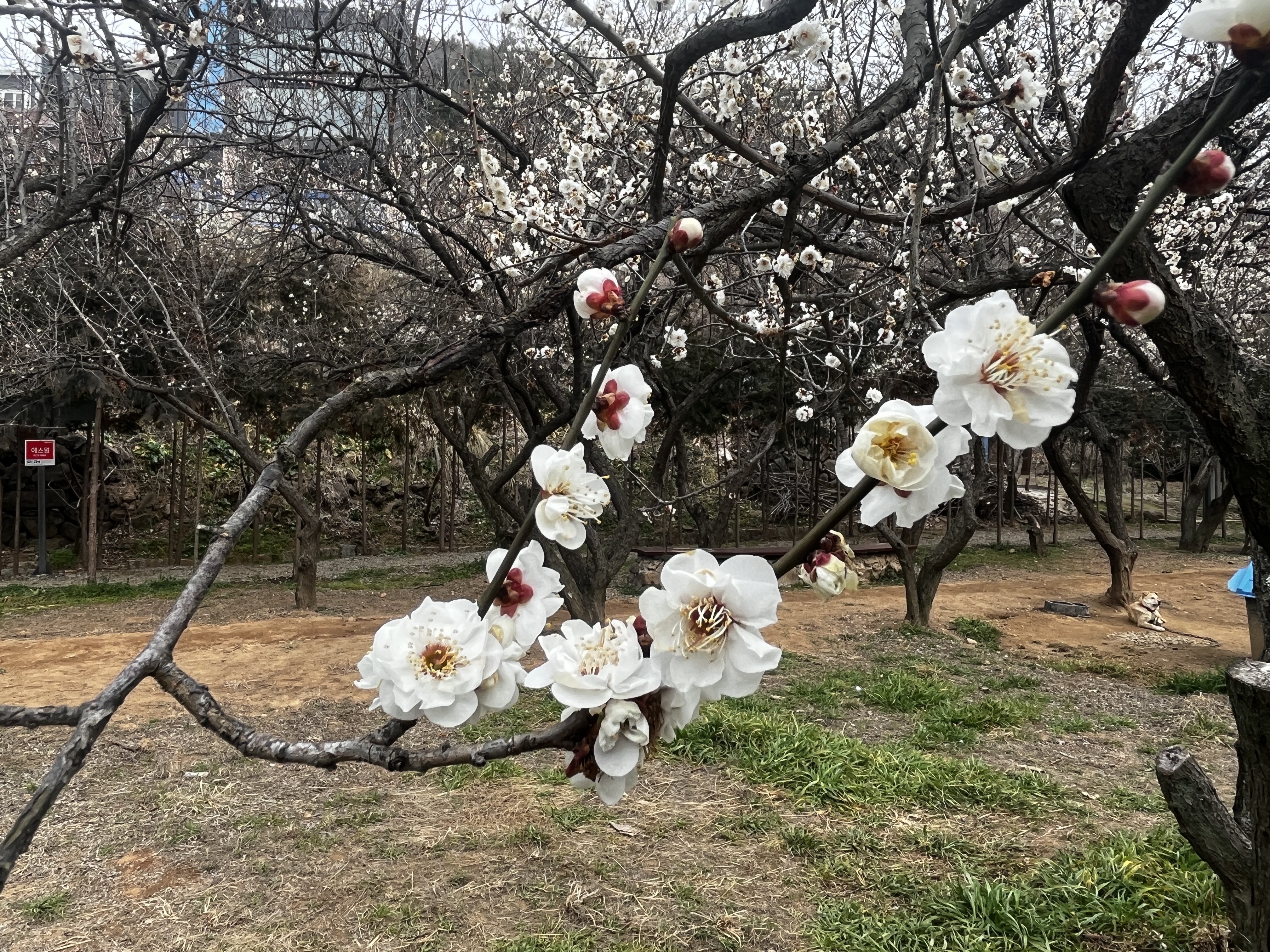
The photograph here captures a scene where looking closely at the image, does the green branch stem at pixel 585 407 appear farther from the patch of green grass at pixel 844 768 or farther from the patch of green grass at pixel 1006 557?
the patch of green grass at pixel 1006 557

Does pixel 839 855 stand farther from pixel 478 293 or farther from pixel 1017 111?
pixel 478 293

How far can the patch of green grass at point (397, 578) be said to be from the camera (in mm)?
8172

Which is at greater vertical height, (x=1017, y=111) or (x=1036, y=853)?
(x=1017, y=111)

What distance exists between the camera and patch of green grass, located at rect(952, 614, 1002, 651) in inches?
242

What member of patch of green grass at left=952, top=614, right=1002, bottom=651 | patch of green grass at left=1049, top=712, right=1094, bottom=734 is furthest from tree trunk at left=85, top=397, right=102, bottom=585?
patch of green grass at left=1049, top=712, right=1094, bottom=734

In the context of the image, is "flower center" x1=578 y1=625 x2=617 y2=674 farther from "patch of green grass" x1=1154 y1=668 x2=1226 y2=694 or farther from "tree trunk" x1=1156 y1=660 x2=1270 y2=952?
"patch of green grass" x1=1154 y1=668 x2=1226 y2=694

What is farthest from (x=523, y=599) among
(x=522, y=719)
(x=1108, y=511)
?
(x=1108, y=511)

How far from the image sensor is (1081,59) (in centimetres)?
510

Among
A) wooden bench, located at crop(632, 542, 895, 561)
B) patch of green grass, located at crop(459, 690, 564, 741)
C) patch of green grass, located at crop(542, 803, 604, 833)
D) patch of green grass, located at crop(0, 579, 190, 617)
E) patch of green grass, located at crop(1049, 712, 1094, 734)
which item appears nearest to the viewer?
patch of green grass, located at crop(542, 803, 604, 833)

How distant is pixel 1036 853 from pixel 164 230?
739 centimetres

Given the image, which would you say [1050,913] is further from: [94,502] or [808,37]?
[94,502]

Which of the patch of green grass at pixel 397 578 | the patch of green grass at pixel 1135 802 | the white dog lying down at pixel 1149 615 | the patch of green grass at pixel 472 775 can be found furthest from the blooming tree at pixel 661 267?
the white dog lying down at pixel 1149 615

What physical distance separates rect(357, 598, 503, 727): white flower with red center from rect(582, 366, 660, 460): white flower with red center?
200mm

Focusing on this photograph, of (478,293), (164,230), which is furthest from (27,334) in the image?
(478,293)
